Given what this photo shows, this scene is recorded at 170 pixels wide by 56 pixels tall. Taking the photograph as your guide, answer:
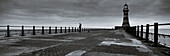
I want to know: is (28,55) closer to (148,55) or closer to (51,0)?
(148,55)

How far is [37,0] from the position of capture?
23531 mm

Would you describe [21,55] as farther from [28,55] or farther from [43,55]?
[43,55]

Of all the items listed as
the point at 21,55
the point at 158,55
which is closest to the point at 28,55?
the point at 21,55

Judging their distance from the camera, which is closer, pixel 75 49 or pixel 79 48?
pixel 75 49

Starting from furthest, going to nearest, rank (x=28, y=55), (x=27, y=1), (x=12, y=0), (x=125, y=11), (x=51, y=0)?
(x=125, y=11) → (x=51, y=0) → (x=27, y=1) → (x=12, y=0) → (x=28, y=55)

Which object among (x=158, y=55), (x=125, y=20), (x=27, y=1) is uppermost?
(x=27, y=1)

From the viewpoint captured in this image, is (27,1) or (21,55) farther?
(27,1)

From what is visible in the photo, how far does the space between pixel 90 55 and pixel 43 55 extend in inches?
52.3

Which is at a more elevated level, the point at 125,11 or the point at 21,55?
the point at 125,11

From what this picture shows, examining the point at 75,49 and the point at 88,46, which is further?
the point at 88,46

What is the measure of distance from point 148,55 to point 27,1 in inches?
960

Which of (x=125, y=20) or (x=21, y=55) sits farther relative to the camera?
(x=125, y=20)

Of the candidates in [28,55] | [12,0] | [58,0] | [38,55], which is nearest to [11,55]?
[28,55]

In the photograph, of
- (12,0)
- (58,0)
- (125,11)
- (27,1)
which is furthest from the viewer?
(125,11)
